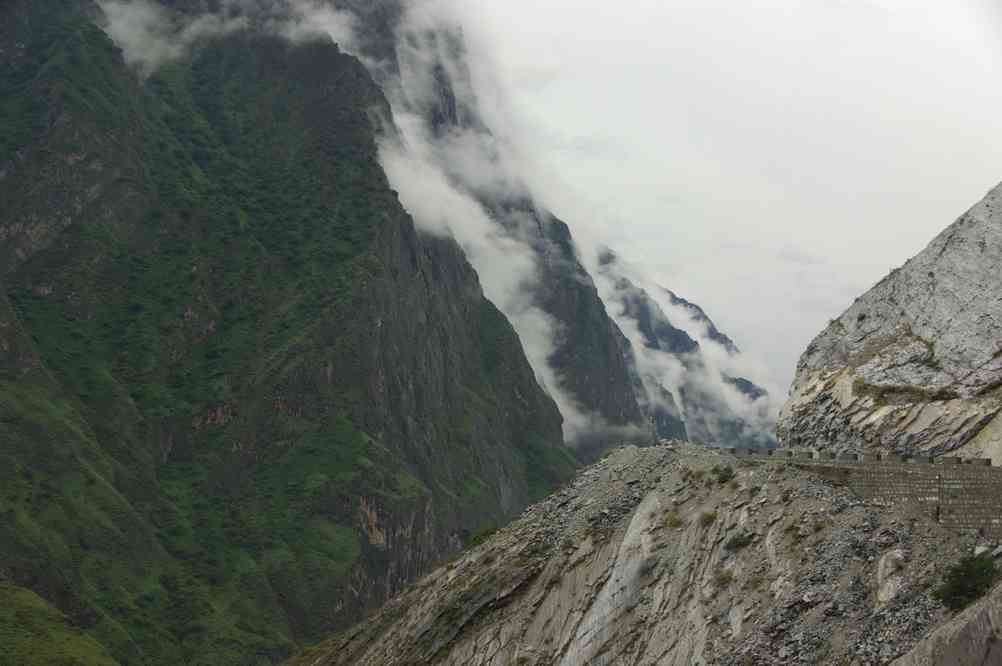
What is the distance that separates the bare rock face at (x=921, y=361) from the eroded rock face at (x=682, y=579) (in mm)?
7043

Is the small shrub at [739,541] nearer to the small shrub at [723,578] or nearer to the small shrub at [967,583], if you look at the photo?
the small shrub at [723,578]

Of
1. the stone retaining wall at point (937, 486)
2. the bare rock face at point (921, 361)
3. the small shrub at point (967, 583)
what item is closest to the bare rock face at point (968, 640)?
the small shrub at point (967, 583)

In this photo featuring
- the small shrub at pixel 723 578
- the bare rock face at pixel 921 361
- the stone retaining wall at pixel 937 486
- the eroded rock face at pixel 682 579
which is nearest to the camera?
the eroded rock face at pixel 682 579

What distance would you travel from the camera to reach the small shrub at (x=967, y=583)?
1615 inches

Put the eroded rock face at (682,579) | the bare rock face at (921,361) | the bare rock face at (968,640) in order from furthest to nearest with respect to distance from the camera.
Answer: the bare rock face at (921,361)
the eroded rock face at (682,579)
the bare rock face at (968,640)

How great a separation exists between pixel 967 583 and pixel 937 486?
7.39 metres

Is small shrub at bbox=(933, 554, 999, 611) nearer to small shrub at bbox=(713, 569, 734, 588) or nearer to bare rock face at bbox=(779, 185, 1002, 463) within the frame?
small shrub at bbox=(713, 569, 734, 588)

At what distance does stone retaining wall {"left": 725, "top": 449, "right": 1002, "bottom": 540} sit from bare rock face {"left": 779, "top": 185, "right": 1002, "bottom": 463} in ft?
17.4

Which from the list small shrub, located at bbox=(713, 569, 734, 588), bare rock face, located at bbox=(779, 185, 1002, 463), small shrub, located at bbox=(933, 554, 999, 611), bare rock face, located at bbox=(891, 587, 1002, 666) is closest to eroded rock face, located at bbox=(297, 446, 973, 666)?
small shrub, located at bbox=(713, 569, 734, 588)

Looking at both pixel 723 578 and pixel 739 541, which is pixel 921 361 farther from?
pixel 723 578

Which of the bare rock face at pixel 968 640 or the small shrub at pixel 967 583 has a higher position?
the small shrub at pixel 967 583

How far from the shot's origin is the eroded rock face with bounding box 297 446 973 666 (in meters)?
45.0

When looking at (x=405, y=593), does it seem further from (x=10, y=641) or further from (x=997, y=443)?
(x=10, y=641)

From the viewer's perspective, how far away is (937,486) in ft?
159
